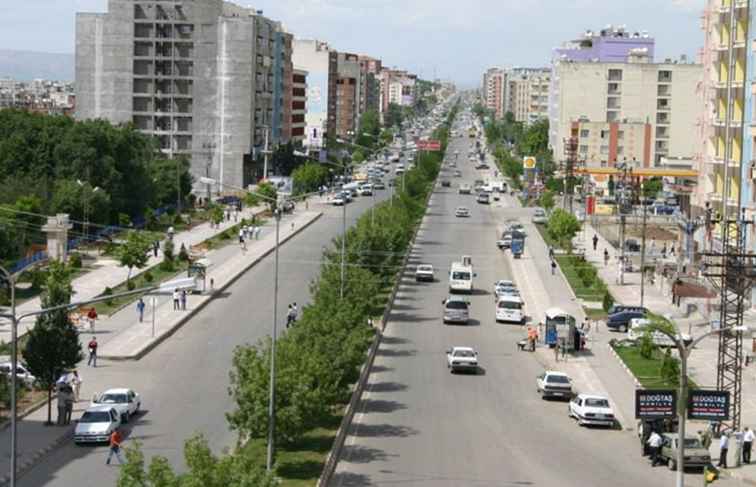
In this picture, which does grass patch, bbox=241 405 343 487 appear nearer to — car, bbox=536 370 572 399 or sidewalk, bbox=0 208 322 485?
sidewalk, bbox=0 208 322 485

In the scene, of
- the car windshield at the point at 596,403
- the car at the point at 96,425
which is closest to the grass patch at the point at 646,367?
the car windshield at the point at 596,403

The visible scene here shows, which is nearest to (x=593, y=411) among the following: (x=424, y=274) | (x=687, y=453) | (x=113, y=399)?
(x=687, y=453)

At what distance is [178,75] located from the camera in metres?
108

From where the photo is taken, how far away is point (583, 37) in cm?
17050

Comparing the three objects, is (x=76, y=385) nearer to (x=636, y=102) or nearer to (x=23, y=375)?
(x=23, y=375)

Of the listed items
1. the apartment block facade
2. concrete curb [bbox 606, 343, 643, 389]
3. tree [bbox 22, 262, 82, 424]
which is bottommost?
concrete curb [bbox 606, 343, 643, 389]

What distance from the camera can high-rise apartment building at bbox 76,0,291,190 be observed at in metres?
107

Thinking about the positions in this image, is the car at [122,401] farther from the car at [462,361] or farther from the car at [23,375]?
the car at [462,361]

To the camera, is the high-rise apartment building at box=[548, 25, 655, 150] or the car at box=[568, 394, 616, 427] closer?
the car at box=[568, 394, 616, 427]

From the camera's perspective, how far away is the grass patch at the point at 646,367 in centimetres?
3891

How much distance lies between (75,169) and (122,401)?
155 ft

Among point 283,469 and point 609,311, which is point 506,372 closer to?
point 609,311

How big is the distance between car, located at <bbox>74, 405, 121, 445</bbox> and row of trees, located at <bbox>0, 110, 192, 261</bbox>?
38300mm

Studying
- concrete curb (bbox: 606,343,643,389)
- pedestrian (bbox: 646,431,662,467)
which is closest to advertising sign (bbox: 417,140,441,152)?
concrete curb (bbox: 606,343,643,389)
